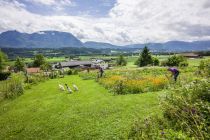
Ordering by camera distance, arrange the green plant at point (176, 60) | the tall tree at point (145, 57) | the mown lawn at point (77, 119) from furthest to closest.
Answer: the tall tree at point (145, 57) → the green plant at point (176, 60) → the mown lawn at point (77, 119)

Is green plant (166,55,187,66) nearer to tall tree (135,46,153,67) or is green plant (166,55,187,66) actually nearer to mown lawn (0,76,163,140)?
tall tree (135,46,153,67)

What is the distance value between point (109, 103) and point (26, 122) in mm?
5497

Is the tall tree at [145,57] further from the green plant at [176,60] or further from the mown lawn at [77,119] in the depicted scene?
the mown lawn at [77,119]

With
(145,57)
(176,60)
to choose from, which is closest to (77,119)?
(145,57)

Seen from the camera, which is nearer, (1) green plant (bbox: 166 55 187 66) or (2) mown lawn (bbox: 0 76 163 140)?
(2) mown lawn (bbox: 0 76 163 140)

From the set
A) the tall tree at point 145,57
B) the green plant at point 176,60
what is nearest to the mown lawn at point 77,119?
the green plant at point 176,60

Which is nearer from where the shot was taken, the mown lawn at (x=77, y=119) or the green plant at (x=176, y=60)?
the mown lawn at (x=77, y=119)

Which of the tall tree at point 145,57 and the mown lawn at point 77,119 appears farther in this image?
the tall tree at point 145,57

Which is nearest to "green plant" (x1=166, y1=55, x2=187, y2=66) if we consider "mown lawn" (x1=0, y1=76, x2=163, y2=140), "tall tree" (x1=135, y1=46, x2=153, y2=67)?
"tall tree" (x1=135, y1=46, x2=153, y2=67)

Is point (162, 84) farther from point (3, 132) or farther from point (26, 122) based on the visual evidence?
point (3, 132)

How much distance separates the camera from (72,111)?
13516 mm

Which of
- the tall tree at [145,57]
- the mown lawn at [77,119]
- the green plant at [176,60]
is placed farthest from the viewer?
the tall tree at [145,57]

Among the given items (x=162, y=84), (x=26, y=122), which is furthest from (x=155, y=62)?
(x=26, y=122)

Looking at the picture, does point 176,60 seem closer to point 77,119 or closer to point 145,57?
point 145,57
